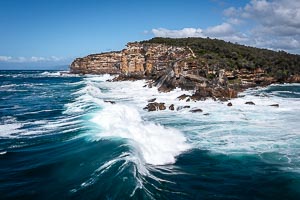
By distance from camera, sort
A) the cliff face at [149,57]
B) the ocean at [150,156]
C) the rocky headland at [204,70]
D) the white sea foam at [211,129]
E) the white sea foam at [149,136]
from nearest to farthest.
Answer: the ocean at [150,156], the white sea foam at [149,136], the white sea foam at [211,129], the rocky headland at [204,70], the cliff face at [149,57]

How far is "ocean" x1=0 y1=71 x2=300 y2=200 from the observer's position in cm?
1412

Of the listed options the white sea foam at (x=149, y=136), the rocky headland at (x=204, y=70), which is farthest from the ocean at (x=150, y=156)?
the rocky headland at (x=204, y=70)

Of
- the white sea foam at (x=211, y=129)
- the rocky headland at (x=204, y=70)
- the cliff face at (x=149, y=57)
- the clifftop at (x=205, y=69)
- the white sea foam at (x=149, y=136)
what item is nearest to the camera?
the white sea foam at (x=149, y=136)

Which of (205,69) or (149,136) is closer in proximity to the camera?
(149,136)

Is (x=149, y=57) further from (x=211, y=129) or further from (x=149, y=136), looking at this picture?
(x=149, y=136)

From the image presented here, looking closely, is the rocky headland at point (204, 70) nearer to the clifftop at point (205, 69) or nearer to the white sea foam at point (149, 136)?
the clifftop at point (205, 69)

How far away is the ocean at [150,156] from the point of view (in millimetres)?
14117

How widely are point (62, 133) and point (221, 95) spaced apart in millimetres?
24899

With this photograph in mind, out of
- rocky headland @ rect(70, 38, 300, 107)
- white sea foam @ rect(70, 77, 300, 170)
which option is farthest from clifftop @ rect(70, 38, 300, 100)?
white sea foam @ rect(70, 77, 300, 170)

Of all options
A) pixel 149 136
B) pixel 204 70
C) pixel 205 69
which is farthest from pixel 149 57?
pixel 149 136

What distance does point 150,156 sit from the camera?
18859 millimetres

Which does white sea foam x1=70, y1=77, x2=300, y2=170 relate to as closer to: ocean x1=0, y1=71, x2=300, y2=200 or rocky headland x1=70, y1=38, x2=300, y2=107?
ocean x1=0, y1=71, x2=300, y2=200

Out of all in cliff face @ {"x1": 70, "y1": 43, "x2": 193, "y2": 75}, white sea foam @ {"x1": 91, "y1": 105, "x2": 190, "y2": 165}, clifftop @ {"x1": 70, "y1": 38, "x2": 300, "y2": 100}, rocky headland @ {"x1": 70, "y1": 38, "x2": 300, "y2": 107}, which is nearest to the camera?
white sea foam @ {"x1": 91, "y1": 105, "x2": 190, "y2": 165}

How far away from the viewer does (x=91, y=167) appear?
16.6 meters
